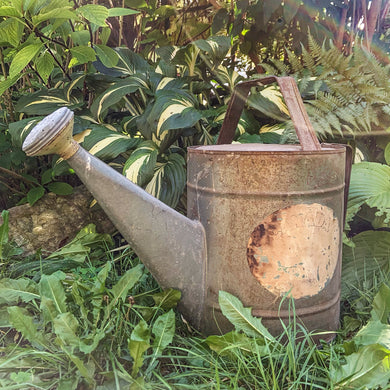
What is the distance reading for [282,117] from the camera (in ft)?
5.38

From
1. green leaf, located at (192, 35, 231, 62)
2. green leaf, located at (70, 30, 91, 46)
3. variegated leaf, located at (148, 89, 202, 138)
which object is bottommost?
variegated leaf, located at (148, 89, 202, 138)

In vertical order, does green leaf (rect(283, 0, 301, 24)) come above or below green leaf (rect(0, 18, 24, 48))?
below

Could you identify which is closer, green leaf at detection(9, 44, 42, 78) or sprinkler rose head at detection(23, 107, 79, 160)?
sprinkler rose head at detection(23, 107, 79, 160)

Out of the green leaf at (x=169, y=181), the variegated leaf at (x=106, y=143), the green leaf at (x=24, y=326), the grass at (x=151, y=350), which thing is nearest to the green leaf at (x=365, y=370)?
the grass at (x=151, y=350)

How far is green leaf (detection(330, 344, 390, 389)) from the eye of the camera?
84cm

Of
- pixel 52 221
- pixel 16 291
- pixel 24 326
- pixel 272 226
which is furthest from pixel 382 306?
pixel 52 221

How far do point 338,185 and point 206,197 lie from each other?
1.11 ft

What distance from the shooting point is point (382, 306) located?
1097 millimetres

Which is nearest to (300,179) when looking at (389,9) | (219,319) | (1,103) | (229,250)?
(229,250)

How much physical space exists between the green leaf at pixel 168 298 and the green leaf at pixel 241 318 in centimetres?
13

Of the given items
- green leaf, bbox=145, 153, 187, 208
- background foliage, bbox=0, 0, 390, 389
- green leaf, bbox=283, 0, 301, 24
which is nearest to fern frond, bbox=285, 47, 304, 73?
background foliage, bbox=0, 0, 390, 389

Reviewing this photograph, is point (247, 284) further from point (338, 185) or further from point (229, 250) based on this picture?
A: point (338, 185)

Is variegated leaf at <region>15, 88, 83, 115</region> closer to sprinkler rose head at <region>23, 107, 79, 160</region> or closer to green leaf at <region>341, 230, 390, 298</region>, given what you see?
sprinkler rose head at <region>23, 107, 79, 160</region>

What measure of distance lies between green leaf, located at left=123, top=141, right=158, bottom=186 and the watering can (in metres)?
0.37
